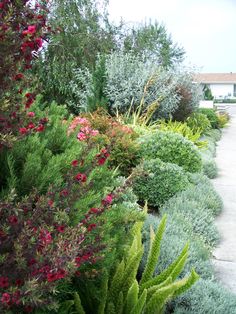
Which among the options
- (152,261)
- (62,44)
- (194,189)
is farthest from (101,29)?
(152,261)

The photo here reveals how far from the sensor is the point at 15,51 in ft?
4.66

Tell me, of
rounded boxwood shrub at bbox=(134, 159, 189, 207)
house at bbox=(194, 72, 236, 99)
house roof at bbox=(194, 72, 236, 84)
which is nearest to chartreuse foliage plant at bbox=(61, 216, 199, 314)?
rounded boxwood shrub at bbox=(134, 159, 189, 207)

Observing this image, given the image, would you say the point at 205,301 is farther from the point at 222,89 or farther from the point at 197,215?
the point at 222,89

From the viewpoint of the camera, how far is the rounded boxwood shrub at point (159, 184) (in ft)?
20.5

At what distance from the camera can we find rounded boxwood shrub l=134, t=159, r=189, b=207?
623 cm

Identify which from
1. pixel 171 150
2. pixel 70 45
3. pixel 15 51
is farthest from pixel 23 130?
pixel 70 45

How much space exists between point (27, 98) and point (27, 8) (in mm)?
326

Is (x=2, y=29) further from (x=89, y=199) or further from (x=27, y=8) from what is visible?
(x=89, y=199)

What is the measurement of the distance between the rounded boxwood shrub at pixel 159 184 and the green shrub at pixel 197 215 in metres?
0.40

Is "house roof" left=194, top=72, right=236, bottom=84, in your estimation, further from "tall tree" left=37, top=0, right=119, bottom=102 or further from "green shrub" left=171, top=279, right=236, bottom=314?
"green shrub" left=171, top=279, right=236, bottom=314

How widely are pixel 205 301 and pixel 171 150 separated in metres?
4.83

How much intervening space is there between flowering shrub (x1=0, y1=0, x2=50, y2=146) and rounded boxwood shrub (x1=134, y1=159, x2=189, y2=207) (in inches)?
182

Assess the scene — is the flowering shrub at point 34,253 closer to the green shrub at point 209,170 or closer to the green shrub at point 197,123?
the green shrub at point 209,170

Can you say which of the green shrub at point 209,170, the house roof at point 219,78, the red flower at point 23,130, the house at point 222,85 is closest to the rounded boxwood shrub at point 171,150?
the green shrub at point 209,170
